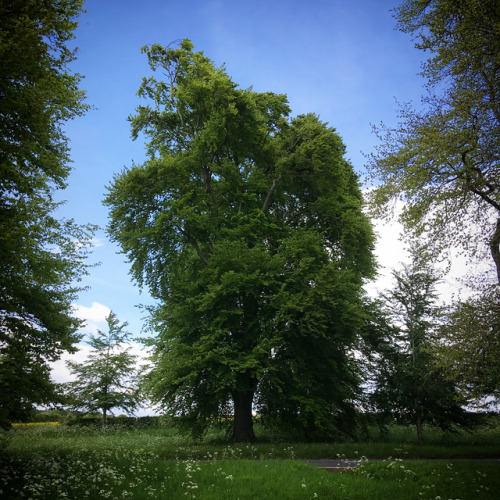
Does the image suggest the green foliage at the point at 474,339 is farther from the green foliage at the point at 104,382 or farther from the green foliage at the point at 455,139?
the green foliage at the point at 104,382

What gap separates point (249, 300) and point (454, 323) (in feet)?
33.7

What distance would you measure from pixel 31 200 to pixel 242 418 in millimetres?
13611

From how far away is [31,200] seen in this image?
41.7ft

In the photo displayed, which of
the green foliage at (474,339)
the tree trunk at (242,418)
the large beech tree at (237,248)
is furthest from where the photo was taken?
the tree trunk at (242,418)

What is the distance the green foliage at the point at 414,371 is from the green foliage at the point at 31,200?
14.8m

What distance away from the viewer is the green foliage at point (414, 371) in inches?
711

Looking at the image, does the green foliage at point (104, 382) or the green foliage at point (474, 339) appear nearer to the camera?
the green foliage at point (474, 339)

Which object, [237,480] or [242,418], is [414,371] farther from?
[237,480]

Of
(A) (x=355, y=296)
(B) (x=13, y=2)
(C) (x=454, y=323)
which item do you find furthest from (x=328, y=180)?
(B) (x=13, y=2)

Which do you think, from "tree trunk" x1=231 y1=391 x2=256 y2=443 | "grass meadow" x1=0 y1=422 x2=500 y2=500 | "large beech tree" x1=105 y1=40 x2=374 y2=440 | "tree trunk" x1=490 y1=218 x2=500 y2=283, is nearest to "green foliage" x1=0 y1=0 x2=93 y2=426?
"grass meadow" x1=0 y1=422 x2=500 y2=500

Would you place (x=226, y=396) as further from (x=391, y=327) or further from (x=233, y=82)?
(x=233, y=82)

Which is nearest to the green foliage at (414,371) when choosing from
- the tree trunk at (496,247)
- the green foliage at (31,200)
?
the tree trunk at (496,247)

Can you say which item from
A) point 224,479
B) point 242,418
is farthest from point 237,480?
point 242,418

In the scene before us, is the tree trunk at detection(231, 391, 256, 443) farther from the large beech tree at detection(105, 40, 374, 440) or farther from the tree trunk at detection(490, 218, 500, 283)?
the tree trunk at detection(490, 218, 500, 283)
